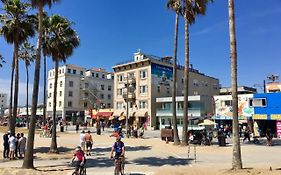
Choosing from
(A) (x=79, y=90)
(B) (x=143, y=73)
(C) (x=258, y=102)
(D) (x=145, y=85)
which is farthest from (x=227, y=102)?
(A) (x=79, y=90)

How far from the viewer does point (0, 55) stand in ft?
94.0

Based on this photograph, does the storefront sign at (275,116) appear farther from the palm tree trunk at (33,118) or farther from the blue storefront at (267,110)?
the palm tree trunk at (33,118)

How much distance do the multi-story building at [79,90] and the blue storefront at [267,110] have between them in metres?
50.0

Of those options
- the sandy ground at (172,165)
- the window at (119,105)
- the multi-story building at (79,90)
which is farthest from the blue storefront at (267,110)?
the multi-story building at (79,90)

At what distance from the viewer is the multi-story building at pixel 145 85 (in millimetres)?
58622

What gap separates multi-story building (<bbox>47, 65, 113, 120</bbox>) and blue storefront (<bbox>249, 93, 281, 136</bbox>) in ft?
164

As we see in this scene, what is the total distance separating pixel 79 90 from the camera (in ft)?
291

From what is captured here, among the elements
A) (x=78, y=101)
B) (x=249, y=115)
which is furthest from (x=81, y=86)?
(x=249, y=115)

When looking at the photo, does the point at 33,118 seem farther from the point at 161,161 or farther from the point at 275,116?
the point at 275,116

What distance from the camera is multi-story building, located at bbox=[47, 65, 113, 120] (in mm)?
84875

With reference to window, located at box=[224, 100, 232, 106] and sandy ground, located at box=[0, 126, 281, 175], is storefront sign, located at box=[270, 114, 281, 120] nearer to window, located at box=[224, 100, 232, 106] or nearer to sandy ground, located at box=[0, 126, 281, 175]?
window, located at box=[224, 100, 232, 106]

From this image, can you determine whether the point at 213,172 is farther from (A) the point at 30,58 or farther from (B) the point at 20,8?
(A) the point at 30,58

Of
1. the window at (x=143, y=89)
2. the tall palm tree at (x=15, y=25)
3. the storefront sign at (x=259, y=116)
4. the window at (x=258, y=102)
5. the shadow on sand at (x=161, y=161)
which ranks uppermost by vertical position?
the tall palm tree at (x=15, y=25)

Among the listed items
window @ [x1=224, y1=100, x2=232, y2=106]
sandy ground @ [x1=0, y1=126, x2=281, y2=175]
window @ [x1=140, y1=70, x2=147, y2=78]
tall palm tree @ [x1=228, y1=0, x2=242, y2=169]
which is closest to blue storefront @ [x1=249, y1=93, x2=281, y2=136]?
window @ [x1=224, y1=100, x2=232, y2=106]
